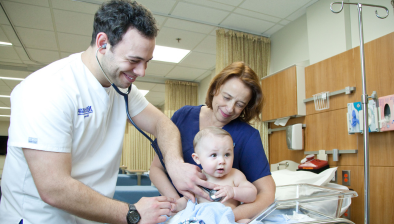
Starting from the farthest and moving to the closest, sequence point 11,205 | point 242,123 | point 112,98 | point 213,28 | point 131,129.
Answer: point 131,129
point 213,28
point 242,123
point 112,98
point 11,205

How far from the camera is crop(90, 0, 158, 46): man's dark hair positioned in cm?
108

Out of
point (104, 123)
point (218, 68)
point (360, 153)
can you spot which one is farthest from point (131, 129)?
point (104, 123)

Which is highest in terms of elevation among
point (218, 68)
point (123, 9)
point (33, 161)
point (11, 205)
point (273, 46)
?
point (273, 46)

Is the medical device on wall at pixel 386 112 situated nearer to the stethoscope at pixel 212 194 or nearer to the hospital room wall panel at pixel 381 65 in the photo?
the hospital room wall panel at pixel 381 65

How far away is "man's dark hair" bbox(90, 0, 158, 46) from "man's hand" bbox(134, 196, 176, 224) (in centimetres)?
62

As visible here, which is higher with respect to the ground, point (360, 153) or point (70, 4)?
point (70, 4)

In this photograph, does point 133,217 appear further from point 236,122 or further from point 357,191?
point 357,191

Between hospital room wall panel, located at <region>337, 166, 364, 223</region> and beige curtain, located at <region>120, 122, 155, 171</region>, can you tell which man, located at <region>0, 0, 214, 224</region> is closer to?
hospital room wall panel, located at <region>337, 166, 364, 223</region>

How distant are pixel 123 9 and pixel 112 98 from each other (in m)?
0.42

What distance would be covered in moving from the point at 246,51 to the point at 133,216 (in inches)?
149

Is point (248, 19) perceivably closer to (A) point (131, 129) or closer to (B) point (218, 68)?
(B) point (218, 68)

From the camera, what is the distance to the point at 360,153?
104 inches

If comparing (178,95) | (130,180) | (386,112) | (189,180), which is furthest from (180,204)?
(178,95)

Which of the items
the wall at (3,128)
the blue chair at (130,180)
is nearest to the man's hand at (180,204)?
the blue chair at (130,180)
